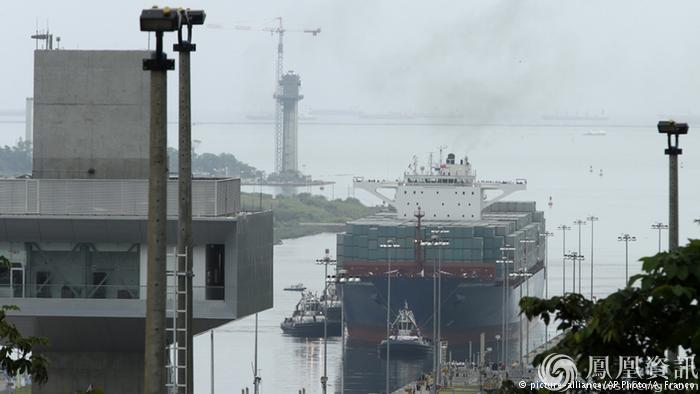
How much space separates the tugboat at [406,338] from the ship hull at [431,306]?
0.98 metres

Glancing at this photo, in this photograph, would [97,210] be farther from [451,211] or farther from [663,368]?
[451,211]

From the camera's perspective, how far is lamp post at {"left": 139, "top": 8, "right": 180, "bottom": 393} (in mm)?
16969

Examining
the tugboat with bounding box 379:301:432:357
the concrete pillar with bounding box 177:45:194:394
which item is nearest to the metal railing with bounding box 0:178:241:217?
the concrete pillar with bounding box 177:45:194:394

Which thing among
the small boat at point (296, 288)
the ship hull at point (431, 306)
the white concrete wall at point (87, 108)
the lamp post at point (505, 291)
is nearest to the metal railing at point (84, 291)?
the white concrete wall at point (87, 108)

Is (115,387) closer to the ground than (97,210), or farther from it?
closer to the ground

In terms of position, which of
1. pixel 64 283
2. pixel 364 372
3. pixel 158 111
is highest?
Answer: pixel 158 111

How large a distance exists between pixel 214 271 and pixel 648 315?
16726 mm

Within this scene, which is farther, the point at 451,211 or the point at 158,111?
the point at 451,211

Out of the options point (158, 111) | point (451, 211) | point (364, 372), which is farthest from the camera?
point (451, 211)

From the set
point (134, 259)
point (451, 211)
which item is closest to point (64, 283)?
point (134, 259)

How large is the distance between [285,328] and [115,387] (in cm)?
8428

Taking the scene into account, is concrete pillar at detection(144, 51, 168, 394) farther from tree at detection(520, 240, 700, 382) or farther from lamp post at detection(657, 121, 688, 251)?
lamp post at detection(657, 121, 688, 251)

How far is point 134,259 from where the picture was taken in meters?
32.1

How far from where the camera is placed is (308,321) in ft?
381
